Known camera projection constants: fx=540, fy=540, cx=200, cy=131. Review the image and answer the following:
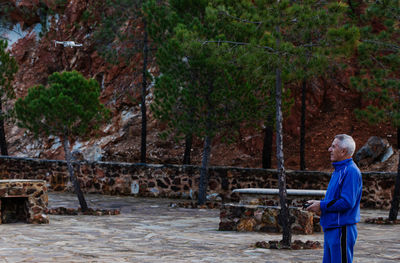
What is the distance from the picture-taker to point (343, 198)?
4340mm

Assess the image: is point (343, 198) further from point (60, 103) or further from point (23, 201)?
point (60, 103)

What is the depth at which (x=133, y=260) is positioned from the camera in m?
7.04

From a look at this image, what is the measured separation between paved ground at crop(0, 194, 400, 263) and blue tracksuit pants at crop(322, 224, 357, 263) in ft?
9.67

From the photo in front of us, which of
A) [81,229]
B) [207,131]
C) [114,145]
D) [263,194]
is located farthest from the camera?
[114,145]

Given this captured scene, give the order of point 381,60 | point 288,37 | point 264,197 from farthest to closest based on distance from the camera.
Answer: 1. point 381,60
2. point 264,197
3. point 288,37

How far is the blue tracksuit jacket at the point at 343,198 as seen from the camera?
433 cm

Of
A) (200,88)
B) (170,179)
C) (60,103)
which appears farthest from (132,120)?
(60,103)

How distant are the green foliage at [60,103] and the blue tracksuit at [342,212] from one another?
31.0 feet

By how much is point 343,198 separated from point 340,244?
37 cm

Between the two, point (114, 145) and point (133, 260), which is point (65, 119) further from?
point (114, 145)

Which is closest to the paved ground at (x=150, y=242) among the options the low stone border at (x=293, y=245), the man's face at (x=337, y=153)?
the low stone border at (x=293, y=245)

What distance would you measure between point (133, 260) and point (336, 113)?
19.3 metres

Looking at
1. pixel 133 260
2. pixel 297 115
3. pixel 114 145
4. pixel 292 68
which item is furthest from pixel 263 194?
pixel 114 145

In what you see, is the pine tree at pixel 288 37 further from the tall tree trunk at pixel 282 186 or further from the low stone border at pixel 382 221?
the low stone border at pixel 382 221
